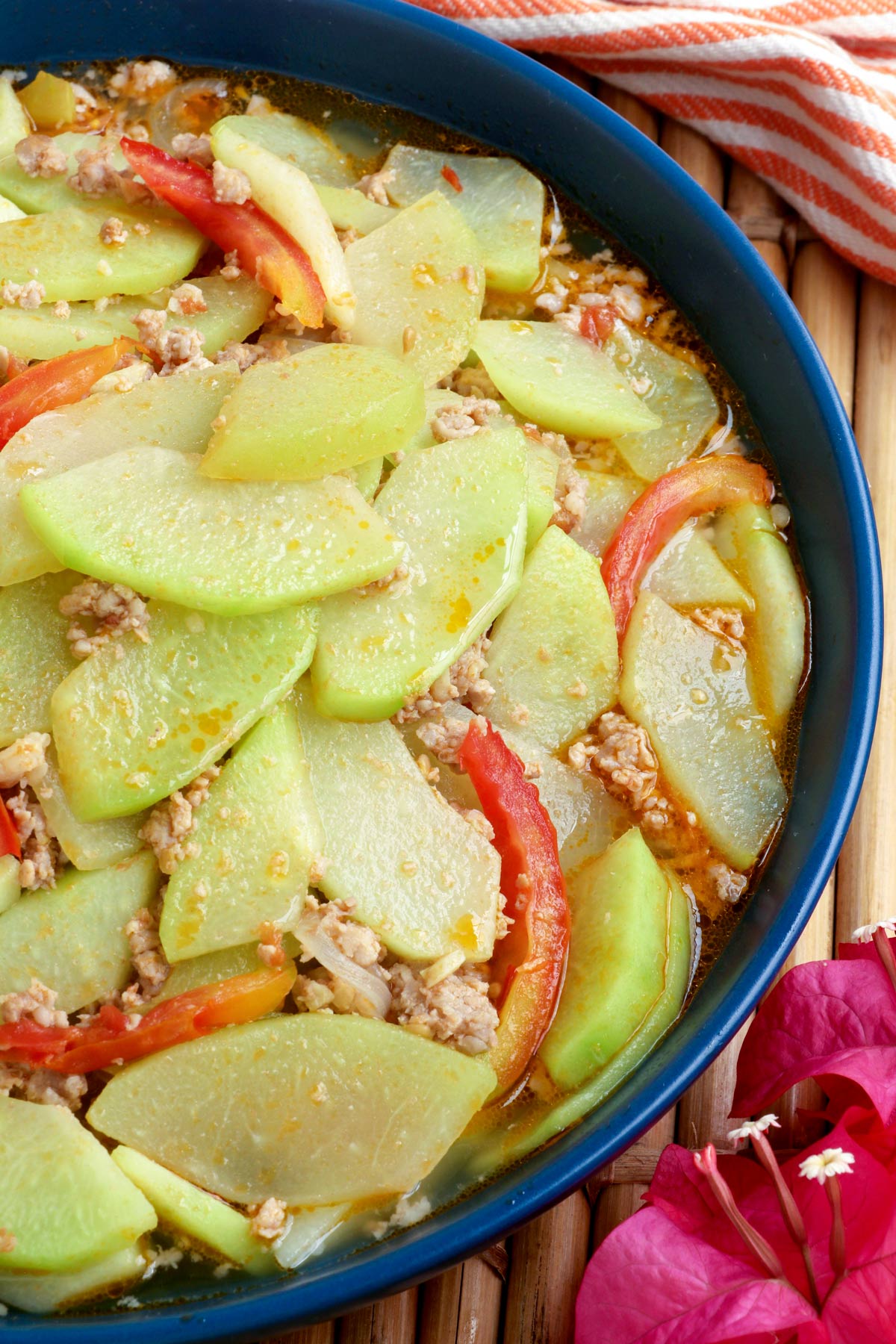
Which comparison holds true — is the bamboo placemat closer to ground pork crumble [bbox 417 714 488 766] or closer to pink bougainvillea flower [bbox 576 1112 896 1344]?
pink bougainvillea flower [bbox 576 1112 896 1344]

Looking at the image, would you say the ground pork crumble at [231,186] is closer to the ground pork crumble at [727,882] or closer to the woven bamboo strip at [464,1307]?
the ground pork crumble at [727,882]

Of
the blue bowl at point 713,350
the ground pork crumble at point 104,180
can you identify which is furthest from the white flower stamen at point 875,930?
the ground pork crumble at point 104,180

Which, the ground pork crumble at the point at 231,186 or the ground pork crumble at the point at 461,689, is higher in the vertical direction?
the ground pork crumble at the point at 231,186

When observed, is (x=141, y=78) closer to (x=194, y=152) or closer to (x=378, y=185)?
(x=194, y=152)

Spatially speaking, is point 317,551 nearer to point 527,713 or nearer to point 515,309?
point 527,713

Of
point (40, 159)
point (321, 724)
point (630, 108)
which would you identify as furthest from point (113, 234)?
point (630, 108)

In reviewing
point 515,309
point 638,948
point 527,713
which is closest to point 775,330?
point 515,309
